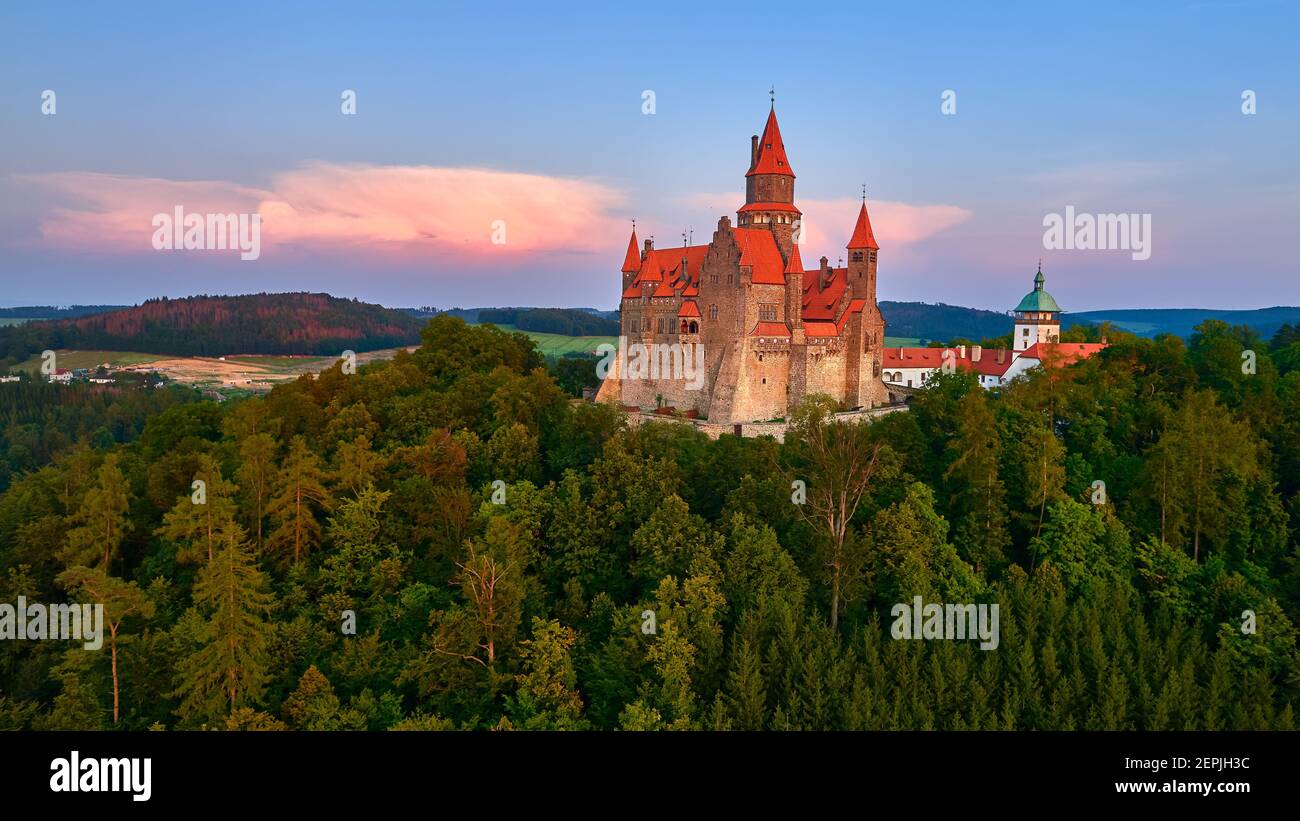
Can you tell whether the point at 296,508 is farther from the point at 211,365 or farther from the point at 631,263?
the point at 211,365

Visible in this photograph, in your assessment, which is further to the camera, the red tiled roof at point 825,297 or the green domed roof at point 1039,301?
the green domed roof at point 1039,301

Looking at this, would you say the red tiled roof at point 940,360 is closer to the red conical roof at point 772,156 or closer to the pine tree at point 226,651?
the red conical roof at point 772,156

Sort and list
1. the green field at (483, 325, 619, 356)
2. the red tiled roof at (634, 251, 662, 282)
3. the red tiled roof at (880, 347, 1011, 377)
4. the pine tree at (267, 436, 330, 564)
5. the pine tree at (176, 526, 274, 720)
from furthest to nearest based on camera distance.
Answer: the green field at (483, 325, 619, 356), the red tiled roof at (880, 347, 1011, 377), the red tiled roof at (634, 251, 662, 282), the pine tree at (267, 436, 330, 564), the pine tree at (176, 526, 274, 720)

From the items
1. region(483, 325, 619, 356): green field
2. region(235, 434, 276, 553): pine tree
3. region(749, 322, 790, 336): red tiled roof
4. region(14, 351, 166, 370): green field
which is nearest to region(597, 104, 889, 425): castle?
region(749, 322, 790, 336): red tiled roof

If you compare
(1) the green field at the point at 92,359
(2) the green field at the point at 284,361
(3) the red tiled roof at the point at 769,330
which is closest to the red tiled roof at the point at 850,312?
(3) the red tiled roof at the point at 769,330

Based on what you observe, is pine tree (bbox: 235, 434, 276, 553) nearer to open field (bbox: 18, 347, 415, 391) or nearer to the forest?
the forest
